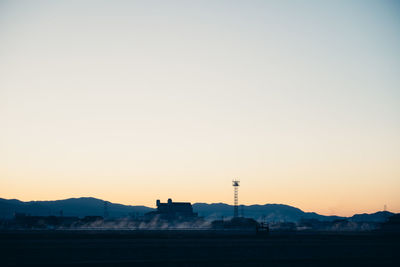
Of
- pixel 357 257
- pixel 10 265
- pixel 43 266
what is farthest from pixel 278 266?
pixel 10 265

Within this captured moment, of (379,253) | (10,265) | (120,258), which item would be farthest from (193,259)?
(379,253)

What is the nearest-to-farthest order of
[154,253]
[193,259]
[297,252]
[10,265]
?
[10,265] < [193,259] < [154,253] < [297,252]

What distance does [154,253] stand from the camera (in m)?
45.2

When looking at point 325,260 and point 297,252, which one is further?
point 297,252

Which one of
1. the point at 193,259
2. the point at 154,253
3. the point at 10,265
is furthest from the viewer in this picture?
the point at 154,253

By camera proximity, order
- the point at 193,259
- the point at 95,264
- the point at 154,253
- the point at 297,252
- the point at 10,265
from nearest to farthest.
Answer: the point at 10,265, the point at 95,264, the point at 193,259, the point at 154,253, the point at 297,252

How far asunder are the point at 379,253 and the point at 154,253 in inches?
977

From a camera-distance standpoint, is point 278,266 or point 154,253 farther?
point 154,253

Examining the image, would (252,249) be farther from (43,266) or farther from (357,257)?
(43,266)

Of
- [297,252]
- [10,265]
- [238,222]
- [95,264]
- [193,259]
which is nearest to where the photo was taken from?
[10,265]

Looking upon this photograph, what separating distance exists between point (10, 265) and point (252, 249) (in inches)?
1035

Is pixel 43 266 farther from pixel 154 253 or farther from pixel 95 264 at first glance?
pixel 154 253

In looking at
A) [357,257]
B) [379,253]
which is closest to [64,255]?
[357,257]

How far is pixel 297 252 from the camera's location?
164 feet
